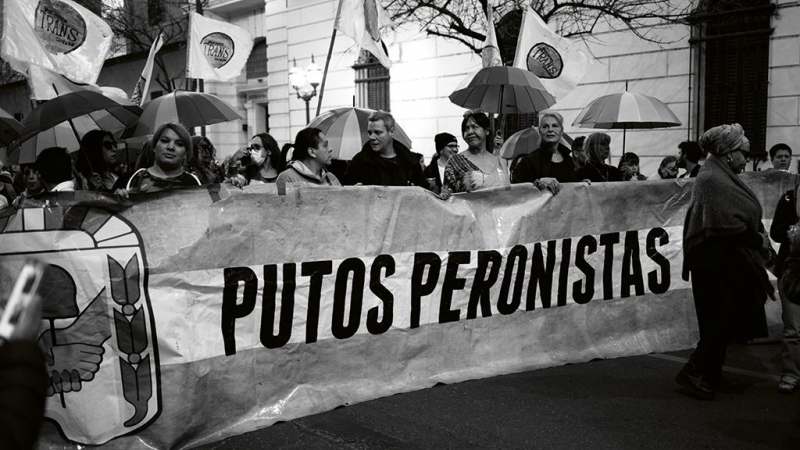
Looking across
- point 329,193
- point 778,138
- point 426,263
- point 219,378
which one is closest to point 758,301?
point 426,263

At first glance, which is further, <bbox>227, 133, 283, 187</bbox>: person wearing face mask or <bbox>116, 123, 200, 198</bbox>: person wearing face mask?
<bbox>227, 133, 283, 187</bbox>: person wearing face mask

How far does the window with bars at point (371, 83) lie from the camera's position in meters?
20.1

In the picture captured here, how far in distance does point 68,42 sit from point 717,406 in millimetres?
6623

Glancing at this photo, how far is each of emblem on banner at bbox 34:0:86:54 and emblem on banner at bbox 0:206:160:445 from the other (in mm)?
3899

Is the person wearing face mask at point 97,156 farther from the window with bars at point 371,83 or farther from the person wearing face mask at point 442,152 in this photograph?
the window with bars at point 371,83

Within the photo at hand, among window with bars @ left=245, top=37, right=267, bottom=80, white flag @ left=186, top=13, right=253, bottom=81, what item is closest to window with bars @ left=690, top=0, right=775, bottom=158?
white flag @ left=186, top=13, right=253, bottom=81

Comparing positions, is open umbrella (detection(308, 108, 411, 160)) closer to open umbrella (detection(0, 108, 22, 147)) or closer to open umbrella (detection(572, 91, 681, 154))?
open umbrella (detection(572, 91, 681, 154))

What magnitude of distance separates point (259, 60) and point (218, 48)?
55.4 ft

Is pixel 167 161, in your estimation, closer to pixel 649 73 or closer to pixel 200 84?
pixel 649 73

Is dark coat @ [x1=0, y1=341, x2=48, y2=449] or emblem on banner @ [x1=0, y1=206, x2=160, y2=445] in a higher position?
dark coat @ [x1=0, y1=341, x2=48, y2=449]

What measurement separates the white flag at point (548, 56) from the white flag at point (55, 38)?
437 centimetres

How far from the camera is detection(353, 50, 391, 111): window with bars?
2014 cm

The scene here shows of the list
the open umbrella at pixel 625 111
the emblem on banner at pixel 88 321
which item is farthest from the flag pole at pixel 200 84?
the emblem on banner at pixel 88 321

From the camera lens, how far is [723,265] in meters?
5.33
